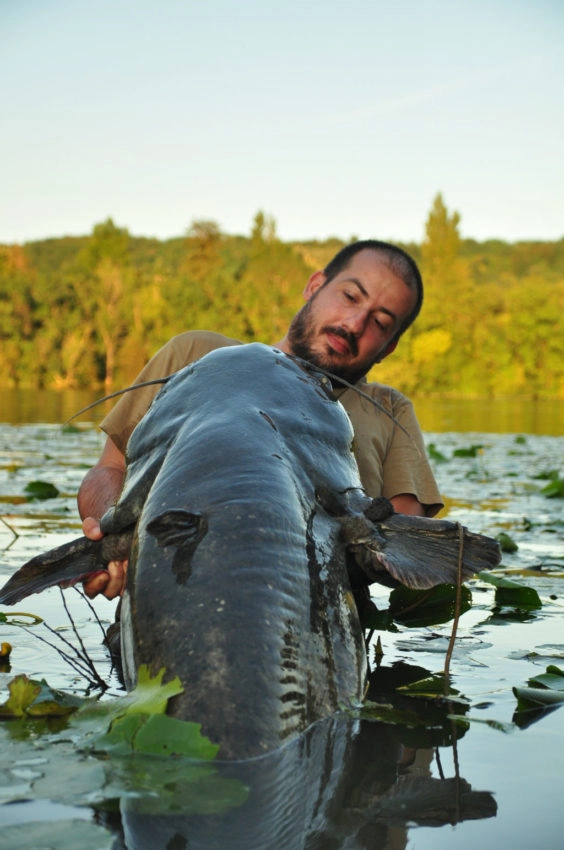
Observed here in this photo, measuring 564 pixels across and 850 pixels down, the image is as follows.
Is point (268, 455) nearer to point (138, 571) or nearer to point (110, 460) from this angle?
point (138, 571)

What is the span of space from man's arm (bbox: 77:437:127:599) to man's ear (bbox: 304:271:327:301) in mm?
1202

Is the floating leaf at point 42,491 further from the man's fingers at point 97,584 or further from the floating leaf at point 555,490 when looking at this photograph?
the man's fingers at point 97,584

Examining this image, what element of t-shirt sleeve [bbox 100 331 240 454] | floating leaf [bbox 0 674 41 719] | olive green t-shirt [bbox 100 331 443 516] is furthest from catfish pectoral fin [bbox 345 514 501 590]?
t-shirt sleeve [bbox 100 331 240 454]

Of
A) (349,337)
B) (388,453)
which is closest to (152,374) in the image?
(349,337)

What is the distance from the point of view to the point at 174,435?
2.02m

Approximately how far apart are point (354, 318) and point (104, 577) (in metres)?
1.78

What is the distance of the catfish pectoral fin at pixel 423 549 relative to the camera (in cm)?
193

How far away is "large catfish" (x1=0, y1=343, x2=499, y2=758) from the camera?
1.59 meters

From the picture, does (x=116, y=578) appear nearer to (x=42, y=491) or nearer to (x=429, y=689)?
(x=429, y=689)

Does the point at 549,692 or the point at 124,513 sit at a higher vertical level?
the point at 124,513

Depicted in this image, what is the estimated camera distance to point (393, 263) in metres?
3.69

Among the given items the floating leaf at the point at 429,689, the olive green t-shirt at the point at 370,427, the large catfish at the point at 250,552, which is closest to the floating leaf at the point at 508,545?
the olive green t-shirt at the point at 370,427

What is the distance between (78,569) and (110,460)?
3.65ft

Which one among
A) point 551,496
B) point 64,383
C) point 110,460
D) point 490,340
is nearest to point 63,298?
point 64,383
